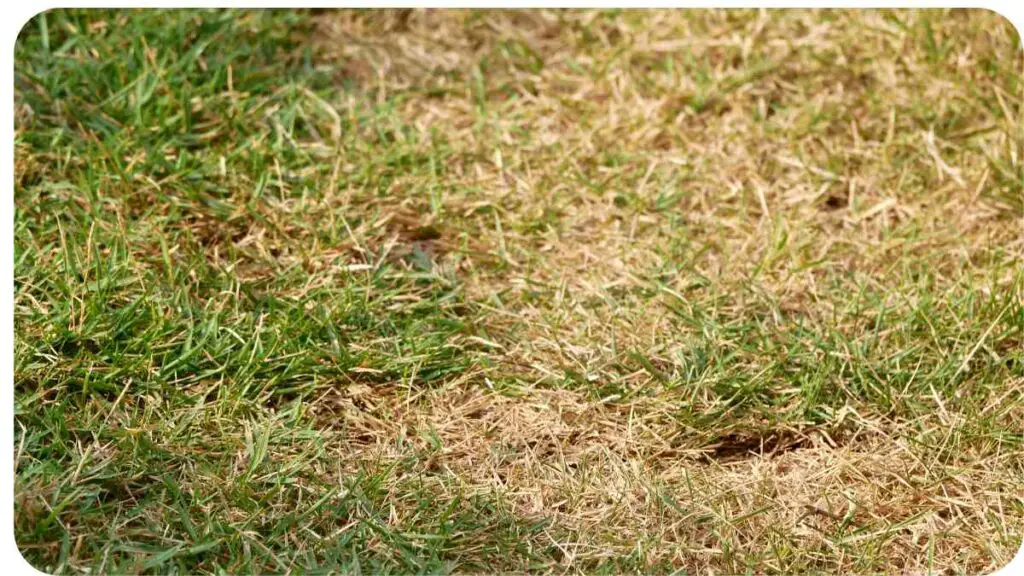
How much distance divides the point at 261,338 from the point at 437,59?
1516 millimetres

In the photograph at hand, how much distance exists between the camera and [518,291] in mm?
3531

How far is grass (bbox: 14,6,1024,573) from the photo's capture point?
291 centimetres

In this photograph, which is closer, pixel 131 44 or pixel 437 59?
pixel 131 44

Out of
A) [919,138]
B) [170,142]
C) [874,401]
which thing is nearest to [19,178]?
[170,142]

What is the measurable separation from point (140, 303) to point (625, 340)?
1237 mm

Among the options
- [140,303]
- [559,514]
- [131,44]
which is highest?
[131,44]

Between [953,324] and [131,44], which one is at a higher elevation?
[131,44]

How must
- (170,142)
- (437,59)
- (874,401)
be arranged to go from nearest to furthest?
(874,401) → (170,142) → (437,59)

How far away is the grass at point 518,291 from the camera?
2908 mm

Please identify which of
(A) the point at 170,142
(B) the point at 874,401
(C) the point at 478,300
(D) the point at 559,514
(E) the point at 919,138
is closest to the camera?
(D) the point at 559,514

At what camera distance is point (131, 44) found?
3973mm

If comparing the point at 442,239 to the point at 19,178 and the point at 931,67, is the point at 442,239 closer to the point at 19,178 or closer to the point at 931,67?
the point at 19,178

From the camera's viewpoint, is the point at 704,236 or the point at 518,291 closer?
the point at 518,291

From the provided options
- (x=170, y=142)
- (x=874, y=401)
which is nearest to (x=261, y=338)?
(x=170, y=142)
